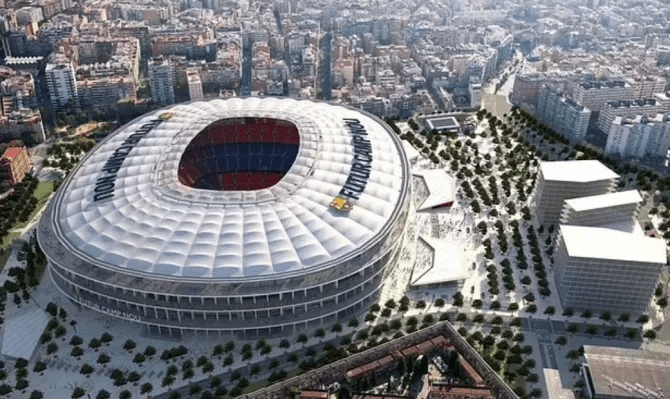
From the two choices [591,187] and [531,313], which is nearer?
[531,313]

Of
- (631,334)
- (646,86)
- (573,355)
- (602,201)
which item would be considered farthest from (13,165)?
(646,86)

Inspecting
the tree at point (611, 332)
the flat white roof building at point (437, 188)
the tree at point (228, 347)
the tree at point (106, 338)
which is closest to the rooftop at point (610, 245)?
the tree at point (611, 332)

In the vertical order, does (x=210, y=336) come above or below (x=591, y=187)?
below

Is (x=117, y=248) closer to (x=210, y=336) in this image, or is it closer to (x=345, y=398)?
(x=210, y=336)

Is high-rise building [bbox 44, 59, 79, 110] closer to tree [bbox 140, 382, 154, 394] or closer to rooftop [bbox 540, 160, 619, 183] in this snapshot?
tree [bbox 140, 382, 154, 394]

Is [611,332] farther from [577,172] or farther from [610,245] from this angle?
[577,172]

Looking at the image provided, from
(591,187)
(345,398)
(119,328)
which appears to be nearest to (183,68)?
(119,328)
